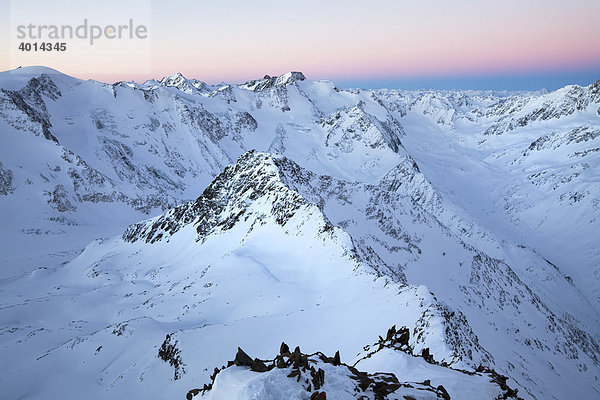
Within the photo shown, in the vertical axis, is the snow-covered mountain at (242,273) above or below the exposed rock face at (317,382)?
below

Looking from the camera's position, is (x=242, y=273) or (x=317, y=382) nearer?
(x=317, y=382)

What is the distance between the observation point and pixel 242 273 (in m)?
34.9

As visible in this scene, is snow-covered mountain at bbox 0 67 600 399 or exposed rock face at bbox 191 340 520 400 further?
snow-covered mountain at bbox 0 67 600 399

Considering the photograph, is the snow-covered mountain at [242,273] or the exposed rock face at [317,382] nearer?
the exposed rock face at [317,382]

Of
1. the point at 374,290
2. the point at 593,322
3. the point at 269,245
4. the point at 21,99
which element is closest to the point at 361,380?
the point at 374,290

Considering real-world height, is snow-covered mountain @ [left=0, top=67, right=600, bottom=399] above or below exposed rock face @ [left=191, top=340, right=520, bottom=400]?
below

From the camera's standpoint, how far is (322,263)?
3347 centimetres

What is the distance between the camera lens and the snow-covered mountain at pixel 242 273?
19.3m

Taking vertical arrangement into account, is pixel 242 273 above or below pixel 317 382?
below

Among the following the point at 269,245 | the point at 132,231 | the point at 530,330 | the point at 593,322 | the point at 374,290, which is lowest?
the point at 593,322

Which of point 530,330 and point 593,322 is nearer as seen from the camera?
point 530,330

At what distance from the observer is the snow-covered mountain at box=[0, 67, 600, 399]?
19.3m

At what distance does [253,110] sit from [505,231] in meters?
153

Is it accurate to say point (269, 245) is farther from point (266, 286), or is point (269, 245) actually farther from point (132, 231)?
point (132, 231)
